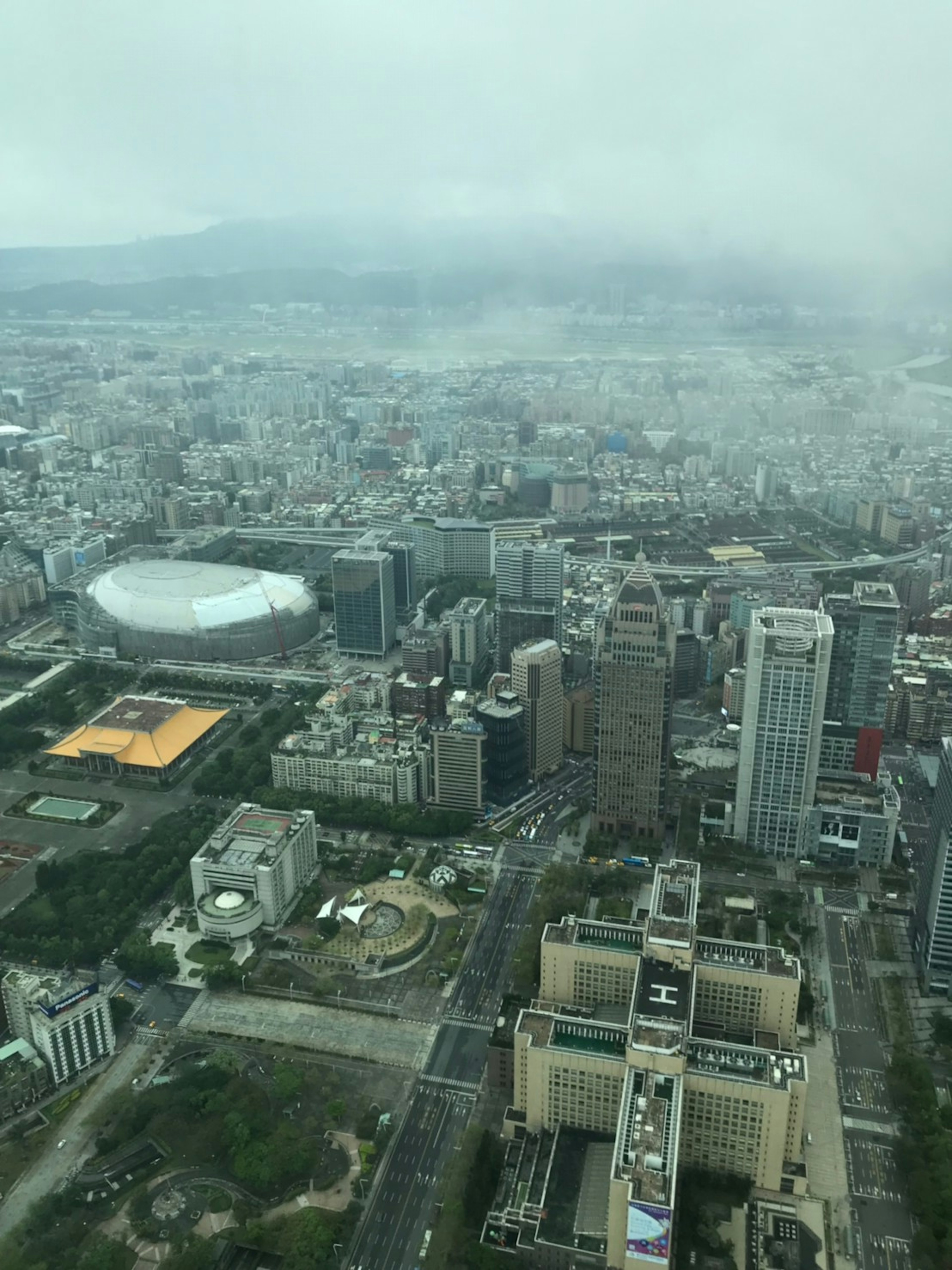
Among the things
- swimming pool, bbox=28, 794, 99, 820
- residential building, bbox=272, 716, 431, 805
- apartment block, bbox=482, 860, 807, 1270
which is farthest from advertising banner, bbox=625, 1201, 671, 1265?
swimming pool, bbox=28, 794, 99, 820

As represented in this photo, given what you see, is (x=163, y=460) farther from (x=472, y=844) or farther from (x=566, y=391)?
(x=472, y=844)

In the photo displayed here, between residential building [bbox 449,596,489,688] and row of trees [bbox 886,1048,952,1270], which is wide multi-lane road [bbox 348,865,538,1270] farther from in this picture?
residential building [bbox 449,596,489,688]

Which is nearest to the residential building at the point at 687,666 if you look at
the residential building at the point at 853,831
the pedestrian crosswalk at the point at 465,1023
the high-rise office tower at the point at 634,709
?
the high-rise office tower at the point at 634,709

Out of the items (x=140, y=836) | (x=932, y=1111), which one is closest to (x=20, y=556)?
(x=140, y=836)

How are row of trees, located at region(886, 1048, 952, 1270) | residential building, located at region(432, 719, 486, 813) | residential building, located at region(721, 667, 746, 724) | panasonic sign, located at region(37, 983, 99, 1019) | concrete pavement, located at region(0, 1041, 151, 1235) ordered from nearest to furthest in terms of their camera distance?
1. row of trees, located at region(886, 1048, 952, 1270)
2. concrete pavement, located at region(0, 1041, 151, 1235)
3. panasonic sign, located at region(37, 983, 99, 1019)
4. residential building, located at region(432, 719, 486, 813)
5. residential building, located at region(721, 667, 746, 724)

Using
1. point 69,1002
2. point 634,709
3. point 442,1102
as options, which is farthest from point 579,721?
point 69,1002

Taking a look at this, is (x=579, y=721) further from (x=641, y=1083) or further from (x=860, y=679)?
(x=641, y=1083)
